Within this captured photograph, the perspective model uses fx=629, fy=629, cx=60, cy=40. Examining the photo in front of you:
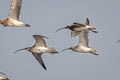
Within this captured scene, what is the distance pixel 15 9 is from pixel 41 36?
2.39 m

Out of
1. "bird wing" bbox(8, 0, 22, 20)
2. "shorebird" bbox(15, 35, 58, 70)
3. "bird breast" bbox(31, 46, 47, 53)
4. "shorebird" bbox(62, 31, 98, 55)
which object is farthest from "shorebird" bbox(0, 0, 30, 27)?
"shorebird" bbox(62, 31, 98, 55)

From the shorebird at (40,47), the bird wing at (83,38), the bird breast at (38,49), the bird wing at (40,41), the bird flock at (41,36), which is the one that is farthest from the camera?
the bird wing at (83,38)

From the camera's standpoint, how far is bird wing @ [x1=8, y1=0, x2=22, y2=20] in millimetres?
39656

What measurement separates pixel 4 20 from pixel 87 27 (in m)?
5.53

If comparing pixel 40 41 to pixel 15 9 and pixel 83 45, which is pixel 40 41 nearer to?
pixel 15 9

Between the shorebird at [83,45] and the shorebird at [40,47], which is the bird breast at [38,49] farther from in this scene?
the shorebird at [83,45]

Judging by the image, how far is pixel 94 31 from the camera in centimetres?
4250

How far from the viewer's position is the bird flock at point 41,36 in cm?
4012

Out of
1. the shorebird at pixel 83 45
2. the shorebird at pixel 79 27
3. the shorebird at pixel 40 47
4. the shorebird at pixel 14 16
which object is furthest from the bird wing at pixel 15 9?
the shorebird at pixel 83 45

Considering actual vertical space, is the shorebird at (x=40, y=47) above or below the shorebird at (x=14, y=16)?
below

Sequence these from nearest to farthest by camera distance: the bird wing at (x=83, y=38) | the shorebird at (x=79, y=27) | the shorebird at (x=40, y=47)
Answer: the shorebird at (x=40, y=47), the shorebird at (x=79, y=27), the bird wing at (x=83, y=38)

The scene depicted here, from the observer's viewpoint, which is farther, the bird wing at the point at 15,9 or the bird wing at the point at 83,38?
the bird wing at the point at 83,38

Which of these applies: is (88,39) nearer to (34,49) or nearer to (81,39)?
(81,39)

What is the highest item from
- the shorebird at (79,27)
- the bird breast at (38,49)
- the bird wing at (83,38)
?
the shorebird at (79,27)
